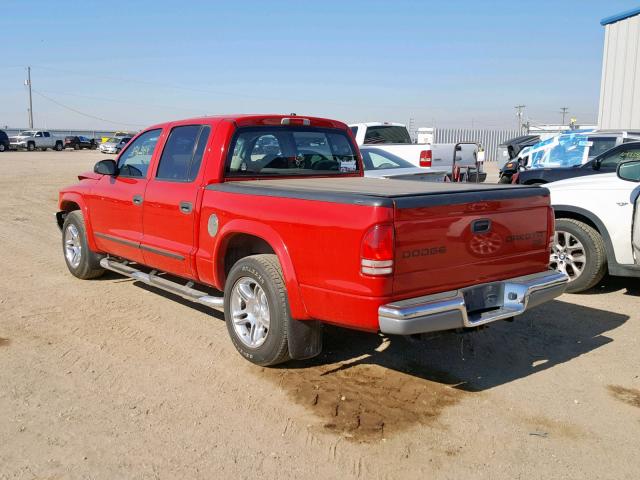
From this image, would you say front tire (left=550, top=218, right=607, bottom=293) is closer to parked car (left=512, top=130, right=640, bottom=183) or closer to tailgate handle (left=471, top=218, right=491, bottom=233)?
tailgate handle (left=471, top=218, right=491, bottom=233)

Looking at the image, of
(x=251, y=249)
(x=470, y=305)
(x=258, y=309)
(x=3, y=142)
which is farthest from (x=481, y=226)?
(x=3, y=142)

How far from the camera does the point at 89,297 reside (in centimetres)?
657

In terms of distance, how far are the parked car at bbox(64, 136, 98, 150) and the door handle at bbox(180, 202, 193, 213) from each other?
55.5 metres

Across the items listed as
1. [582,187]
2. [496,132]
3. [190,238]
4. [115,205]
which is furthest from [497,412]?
[496,132]

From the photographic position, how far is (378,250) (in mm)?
3602

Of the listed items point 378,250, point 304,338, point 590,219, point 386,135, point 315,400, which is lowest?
point 315,400

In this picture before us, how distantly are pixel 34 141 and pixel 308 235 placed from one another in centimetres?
5406

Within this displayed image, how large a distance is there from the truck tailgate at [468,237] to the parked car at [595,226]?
211 centimetres

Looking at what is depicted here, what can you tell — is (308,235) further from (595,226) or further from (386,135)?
(386,135)

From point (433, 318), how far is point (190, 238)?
2360 millimetres

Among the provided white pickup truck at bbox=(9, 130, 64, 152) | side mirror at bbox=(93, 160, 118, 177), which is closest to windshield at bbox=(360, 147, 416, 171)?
side mirror at bbox=(93, 160, 118, 177)

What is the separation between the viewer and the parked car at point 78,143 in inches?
2212

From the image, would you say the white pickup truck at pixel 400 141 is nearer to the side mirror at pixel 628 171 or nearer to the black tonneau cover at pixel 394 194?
the side mirror at pixel 628 171

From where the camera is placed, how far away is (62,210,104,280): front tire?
7027 millimetres
